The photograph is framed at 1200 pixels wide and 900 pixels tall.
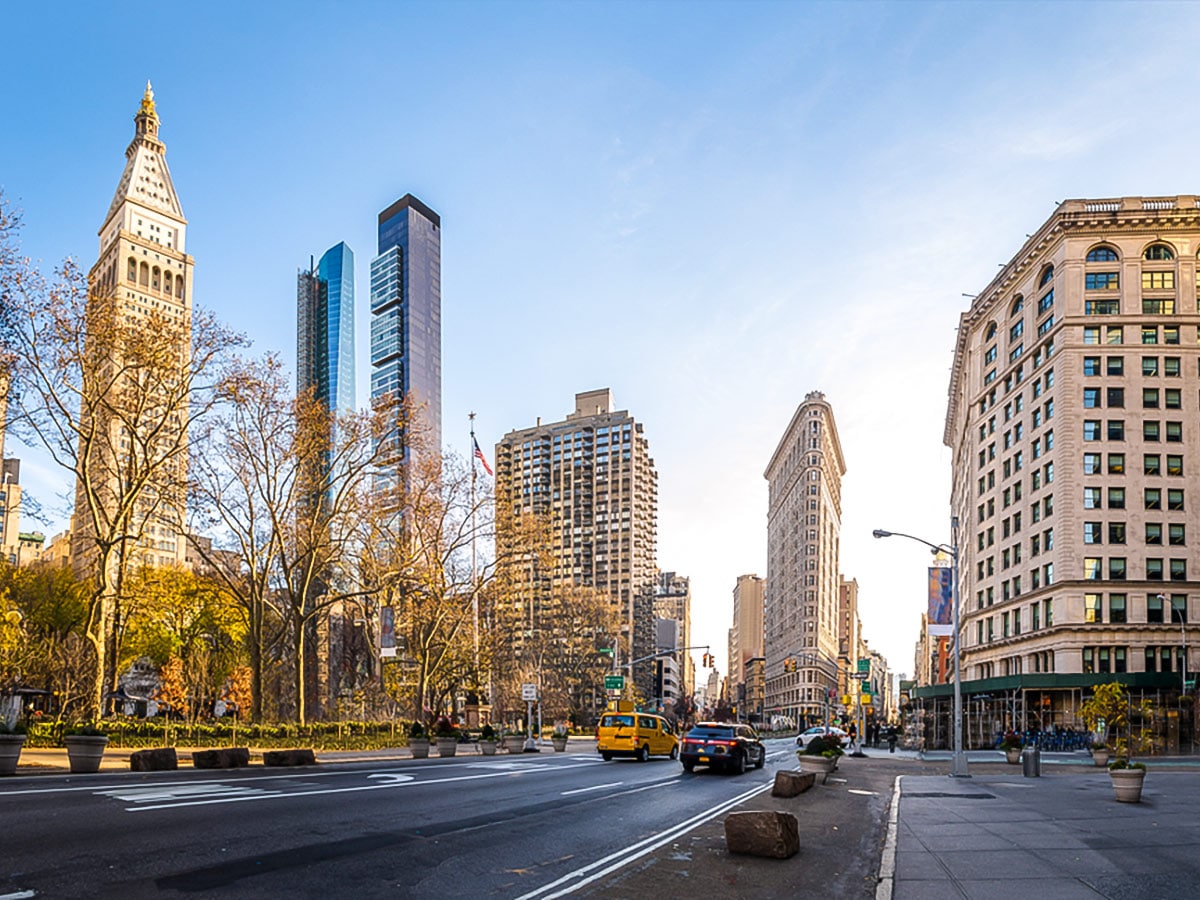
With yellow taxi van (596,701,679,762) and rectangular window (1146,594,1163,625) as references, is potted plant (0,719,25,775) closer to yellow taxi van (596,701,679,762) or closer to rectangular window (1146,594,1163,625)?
yellow taxi van (596,701,679,762)

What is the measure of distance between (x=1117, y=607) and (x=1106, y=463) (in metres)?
10.5

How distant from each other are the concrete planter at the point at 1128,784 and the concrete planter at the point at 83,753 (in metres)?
22.4

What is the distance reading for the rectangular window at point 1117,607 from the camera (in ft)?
235

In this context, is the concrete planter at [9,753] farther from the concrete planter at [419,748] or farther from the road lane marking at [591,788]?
the concrete planter at [419,748]

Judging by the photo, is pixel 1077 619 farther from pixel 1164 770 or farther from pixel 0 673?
pixel 0 673

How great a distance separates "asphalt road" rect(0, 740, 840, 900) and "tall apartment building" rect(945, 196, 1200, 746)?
192 feet

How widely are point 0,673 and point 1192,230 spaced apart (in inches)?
3281

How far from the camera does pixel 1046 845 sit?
14.5 m

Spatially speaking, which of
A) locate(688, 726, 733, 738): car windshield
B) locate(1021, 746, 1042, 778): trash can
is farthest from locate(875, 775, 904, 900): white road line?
locate(1021, 746, 1042, 778): trash can

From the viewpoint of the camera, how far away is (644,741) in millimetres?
→ 39562

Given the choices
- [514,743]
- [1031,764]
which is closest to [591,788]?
[1031,764]

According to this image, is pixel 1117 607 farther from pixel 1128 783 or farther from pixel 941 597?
pixel 1128 783

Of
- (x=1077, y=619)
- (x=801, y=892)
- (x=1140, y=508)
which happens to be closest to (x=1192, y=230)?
(x=1140, y=508)

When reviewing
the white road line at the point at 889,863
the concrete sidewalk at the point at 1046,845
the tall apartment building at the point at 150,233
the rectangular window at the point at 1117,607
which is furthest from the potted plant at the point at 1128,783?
the tall apartment building at the point at 150,233
